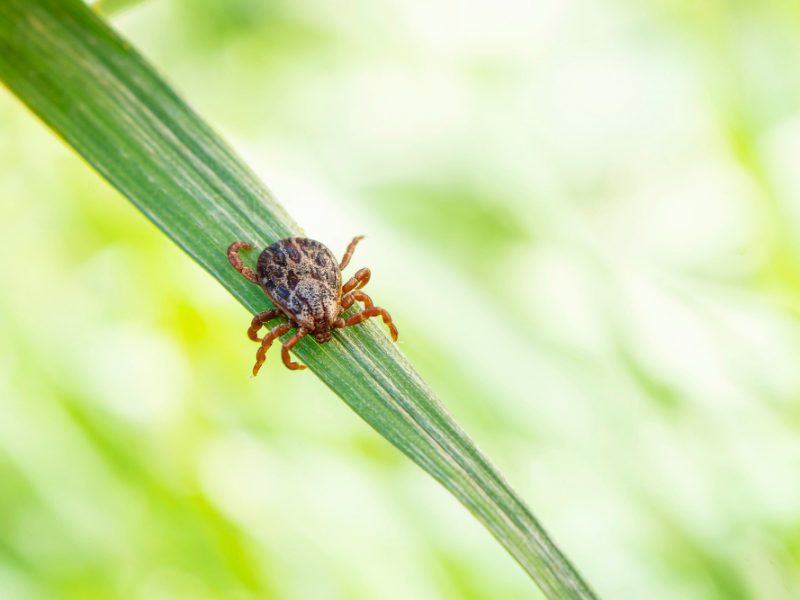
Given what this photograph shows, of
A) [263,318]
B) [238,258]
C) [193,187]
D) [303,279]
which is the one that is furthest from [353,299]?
[193,187]

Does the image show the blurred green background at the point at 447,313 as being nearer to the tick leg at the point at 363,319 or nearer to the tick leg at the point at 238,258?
the tick leg at the point at 363,319

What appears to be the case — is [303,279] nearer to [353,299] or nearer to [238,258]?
[353,299]

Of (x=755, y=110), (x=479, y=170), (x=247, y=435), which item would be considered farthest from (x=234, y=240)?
(x=755, y=110)

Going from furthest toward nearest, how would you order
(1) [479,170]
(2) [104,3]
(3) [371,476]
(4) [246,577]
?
(1) [479,170] → (3) [371,476] → (4) [246,577] → (2) [104,3]

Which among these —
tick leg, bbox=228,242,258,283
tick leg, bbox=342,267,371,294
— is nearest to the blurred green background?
tick leg, bbox=342,267,371,294

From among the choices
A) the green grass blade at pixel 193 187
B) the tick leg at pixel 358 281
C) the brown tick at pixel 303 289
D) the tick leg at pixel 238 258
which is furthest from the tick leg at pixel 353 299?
the green grass blade at pixel 193 187

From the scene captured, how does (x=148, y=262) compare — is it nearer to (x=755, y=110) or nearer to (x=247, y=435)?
(x=247, y=435)

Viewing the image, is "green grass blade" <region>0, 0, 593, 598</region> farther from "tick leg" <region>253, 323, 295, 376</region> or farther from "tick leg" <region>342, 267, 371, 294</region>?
"tick leg" <region>342, 267, 371, 294</region>
